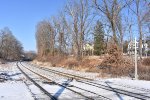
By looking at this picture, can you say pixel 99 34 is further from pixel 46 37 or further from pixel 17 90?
pixel 46 37

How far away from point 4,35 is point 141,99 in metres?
151

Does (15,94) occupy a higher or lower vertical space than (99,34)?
lower

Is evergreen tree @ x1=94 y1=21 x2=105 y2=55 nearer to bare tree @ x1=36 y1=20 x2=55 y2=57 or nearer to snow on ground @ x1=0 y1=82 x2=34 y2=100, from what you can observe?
bare tree @ x1=36 y1=20 x2=55 y2=57

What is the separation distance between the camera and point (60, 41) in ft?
296

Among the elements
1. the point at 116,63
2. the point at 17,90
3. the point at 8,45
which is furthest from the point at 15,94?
the point at 8,45

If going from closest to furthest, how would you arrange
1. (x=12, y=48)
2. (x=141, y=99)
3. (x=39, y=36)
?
(x=141, y=99)
(x=39, y=36)
(x=12, y=48)

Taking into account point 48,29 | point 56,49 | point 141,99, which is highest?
point 48,29

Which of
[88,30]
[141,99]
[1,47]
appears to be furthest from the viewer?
[1,47]

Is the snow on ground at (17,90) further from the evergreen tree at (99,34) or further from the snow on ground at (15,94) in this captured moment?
the evergreen tree at (99,34)

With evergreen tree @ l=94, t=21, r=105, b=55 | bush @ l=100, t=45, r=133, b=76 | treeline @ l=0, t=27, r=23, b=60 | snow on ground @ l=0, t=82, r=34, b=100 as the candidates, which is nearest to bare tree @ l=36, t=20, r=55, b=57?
evergreen tree @ l=94, t=21, r=105, b=55

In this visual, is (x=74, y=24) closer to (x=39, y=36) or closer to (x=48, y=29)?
(x=48, y=29)

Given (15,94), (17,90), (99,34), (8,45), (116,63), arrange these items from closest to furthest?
(15,94), (17,90), (116,63), (99,34), (8,45)

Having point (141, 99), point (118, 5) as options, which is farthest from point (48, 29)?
point (141, 99)

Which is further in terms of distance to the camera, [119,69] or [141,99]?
[119,69]
